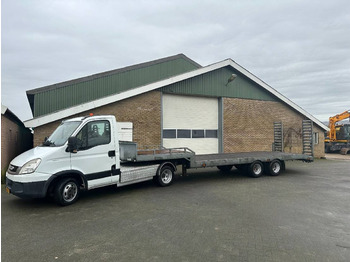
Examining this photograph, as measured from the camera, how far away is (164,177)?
8609 mm

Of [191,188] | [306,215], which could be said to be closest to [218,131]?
[191,188]

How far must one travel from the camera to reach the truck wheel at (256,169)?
10273mm

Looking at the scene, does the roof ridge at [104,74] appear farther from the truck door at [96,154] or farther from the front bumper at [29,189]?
the front bumper at [29,189]

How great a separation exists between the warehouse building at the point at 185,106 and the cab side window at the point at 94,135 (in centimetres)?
473

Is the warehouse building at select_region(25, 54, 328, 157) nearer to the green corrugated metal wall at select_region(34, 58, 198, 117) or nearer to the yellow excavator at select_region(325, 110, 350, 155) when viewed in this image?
the green corrugated metal wall at select_region(34, 58, 198, 117)

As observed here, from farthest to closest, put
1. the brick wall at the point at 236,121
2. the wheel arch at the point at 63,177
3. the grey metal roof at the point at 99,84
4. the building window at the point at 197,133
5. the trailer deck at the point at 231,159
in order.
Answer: the building window at the point at 197,133
the grey metal roof at the point at 99,84
the brick wall at the point at 236,121
the trailer deck at the point at 231,159
the wheel arch at the point at 63,177

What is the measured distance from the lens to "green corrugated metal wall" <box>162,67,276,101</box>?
14875 mm

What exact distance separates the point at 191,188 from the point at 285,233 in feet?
13.6

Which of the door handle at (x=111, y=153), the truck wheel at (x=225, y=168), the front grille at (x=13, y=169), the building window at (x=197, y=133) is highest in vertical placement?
the building window at (x=197, y=133)

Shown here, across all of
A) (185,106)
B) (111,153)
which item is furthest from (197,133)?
(111,153)

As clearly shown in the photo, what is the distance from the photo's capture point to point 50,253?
384 cm

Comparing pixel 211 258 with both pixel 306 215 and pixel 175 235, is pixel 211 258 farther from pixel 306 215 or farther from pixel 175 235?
pixel 306 215

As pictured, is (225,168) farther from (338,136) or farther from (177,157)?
(338,136)

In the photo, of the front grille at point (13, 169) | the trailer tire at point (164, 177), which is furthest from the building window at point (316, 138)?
the front grille at point (13, 169)
